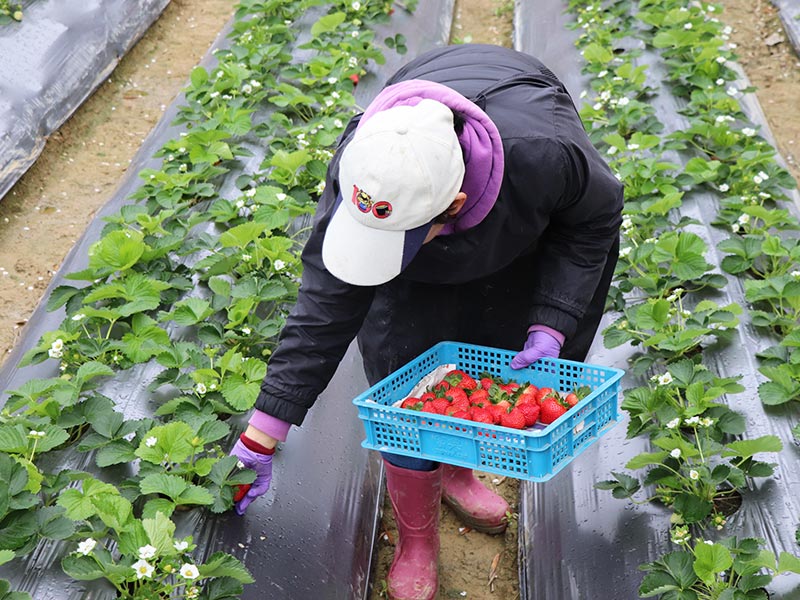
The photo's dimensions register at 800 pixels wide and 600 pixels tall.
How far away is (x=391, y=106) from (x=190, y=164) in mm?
2413

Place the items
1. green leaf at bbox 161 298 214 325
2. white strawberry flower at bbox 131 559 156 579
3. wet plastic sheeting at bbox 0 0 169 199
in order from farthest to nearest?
wet plastic sheeting at bbox 0 0 169 199 → green leaf at bbox 161 298 214 325 → white strawberry flower at bbox 131 559 156 579

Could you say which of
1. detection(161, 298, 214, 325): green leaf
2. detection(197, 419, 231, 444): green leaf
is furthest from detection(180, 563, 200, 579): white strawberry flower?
detection(161, 298, 214, 325): green leaf

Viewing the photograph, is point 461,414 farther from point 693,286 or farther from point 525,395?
point 693,286

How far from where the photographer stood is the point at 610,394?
98.0 inches

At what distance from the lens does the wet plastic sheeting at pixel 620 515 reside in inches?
99.7

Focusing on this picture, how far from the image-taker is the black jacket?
226 centimetres

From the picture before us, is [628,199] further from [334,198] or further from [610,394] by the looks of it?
[334,198]

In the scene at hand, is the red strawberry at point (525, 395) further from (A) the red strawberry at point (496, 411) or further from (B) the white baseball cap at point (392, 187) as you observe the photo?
(B) the white baseball cap at point (392, 187)

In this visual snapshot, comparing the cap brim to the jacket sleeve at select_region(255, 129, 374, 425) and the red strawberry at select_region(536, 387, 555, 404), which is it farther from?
the red strawberry at select_region(536, 387, 555, 404)

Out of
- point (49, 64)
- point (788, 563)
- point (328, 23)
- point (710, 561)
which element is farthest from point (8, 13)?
point (788, 563)

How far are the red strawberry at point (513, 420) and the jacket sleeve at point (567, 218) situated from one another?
279mm

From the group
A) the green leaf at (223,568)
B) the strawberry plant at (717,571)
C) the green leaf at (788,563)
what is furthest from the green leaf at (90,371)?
the green leaf at (788,563)

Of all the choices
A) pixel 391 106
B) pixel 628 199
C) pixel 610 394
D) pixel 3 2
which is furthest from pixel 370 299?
pixel 3 2

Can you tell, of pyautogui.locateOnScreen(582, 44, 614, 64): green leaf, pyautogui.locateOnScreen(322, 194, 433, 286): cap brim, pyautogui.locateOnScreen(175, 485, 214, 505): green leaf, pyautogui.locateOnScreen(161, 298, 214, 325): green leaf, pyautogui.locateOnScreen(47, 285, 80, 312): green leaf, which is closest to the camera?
pyautogui.locateOnScreen(322, 194, 433, 286): cap brim
